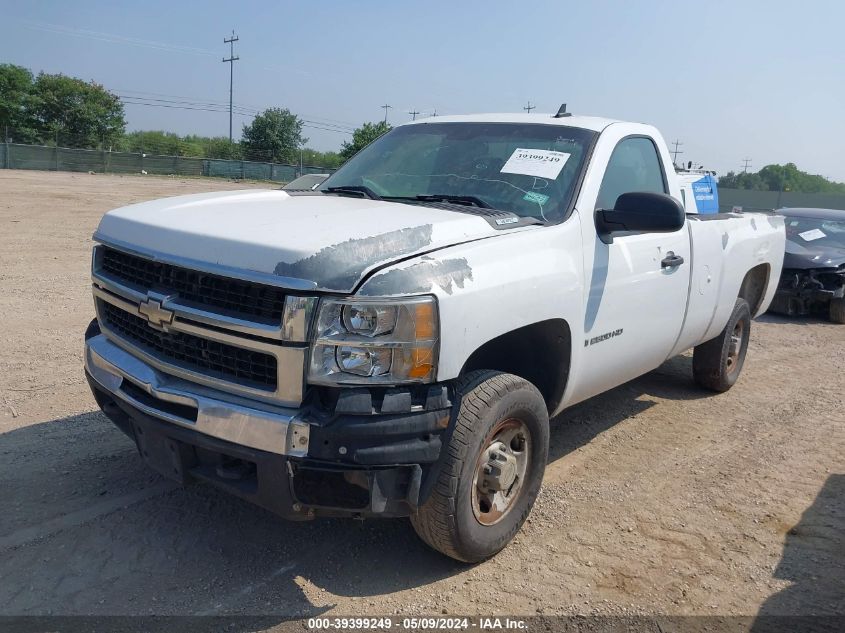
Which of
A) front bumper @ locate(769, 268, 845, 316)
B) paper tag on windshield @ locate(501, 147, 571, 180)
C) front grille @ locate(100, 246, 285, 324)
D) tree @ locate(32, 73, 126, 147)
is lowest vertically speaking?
front bumper @ locate(769, 268, 845, 316)

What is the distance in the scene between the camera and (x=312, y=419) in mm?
2619

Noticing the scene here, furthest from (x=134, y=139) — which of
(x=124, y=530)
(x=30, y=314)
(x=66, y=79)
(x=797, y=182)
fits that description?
(x=124, y=530)

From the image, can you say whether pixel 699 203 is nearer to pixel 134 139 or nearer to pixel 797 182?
pixel 797 182

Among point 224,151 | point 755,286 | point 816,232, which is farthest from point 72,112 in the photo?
point 755,286

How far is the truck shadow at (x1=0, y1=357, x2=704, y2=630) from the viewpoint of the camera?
9.62 ft

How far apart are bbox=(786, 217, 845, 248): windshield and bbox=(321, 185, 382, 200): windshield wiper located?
8.58 metres

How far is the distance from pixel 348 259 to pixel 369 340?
0.31 meters

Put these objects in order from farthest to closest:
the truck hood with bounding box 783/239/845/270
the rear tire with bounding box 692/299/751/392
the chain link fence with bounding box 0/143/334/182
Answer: the chain link fence with bounding box 0/143/334/182 → the truck hood with bounding box 783/239/845/270 → the rear tire with bounding box 692/299/751/392

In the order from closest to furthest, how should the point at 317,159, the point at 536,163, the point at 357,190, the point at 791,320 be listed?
the point at 536,163 < the point at 357,190 < the point at 791,320 < the point at 317,159

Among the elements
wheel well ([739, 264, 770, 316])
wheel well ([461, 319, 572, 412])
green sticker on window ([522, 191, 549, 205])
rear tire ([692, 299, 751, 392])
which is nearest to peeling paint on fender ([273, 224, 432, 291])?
wheel well ([461, 319, 572, 412])

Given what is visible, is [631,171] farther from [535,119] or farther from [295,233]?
[295,233]

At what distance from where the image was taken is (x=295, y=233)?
2.86 metres

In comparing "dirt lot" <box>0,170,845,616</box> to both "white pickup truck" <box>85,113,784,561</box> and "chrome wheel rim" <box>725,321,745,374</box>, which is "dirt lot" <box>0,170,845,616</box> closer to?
"white pickup truck" <box>85,113,784,561</box>

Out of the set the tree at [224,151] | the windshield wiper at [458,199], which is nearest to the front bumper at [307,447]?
the windshield wiper at [458,199]
